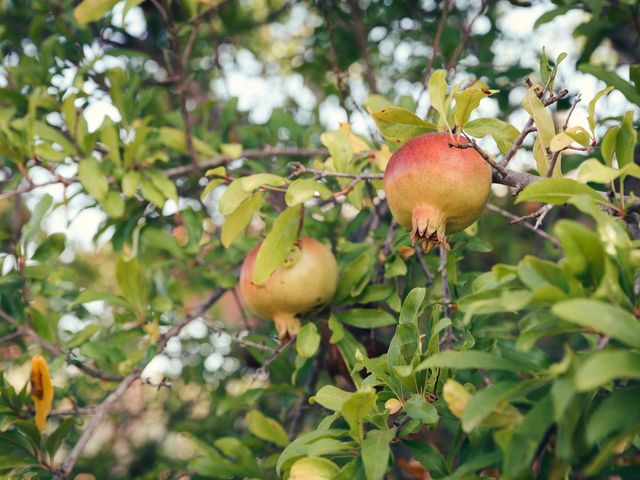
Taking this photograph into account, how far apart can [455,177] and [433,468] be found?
0.47 metres

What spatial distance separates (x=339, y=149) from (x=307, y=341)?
404mm

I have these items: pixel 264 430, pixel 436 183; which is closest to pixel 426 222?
pixel 436 183

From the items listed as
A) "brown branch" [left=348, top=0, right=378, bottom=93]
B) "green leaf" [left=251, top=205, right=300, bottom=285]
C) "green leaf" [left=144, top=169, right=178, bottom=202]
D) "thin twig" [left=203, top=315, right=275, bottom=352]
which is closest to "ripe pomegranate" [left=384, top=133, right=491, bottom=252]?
"green leaf" [left=251, top=205, right=300, bottom=285]

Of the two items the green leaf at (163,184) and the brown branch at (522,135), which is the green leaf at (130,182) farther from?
the brown branch at (522,135)

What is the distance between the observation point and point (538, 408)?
756 millimetres

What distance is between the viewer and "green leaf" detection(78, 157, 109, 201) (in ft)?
5.43

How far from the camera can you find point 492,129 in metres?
1.15

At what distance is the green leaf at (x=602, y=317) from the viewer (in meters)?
0.68

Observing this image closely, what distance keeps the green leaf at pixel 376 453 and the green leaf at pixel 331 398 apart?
→ 79 mm

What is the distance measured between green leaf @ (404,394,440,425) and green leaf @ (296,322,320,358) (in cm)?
39

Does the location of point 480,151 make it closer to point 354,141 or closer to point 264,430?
point 354,141

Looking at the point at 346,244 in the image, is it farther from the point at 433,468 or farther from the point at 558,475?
the point at 558,475

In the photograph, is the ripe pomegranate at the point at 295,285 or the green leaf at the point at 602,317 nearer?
the green leaf at the point at 602,317

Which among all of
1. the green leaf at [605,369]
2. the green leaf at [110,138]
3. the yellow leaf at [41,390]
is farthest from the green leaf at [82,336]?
the green leaf at [605,369]
